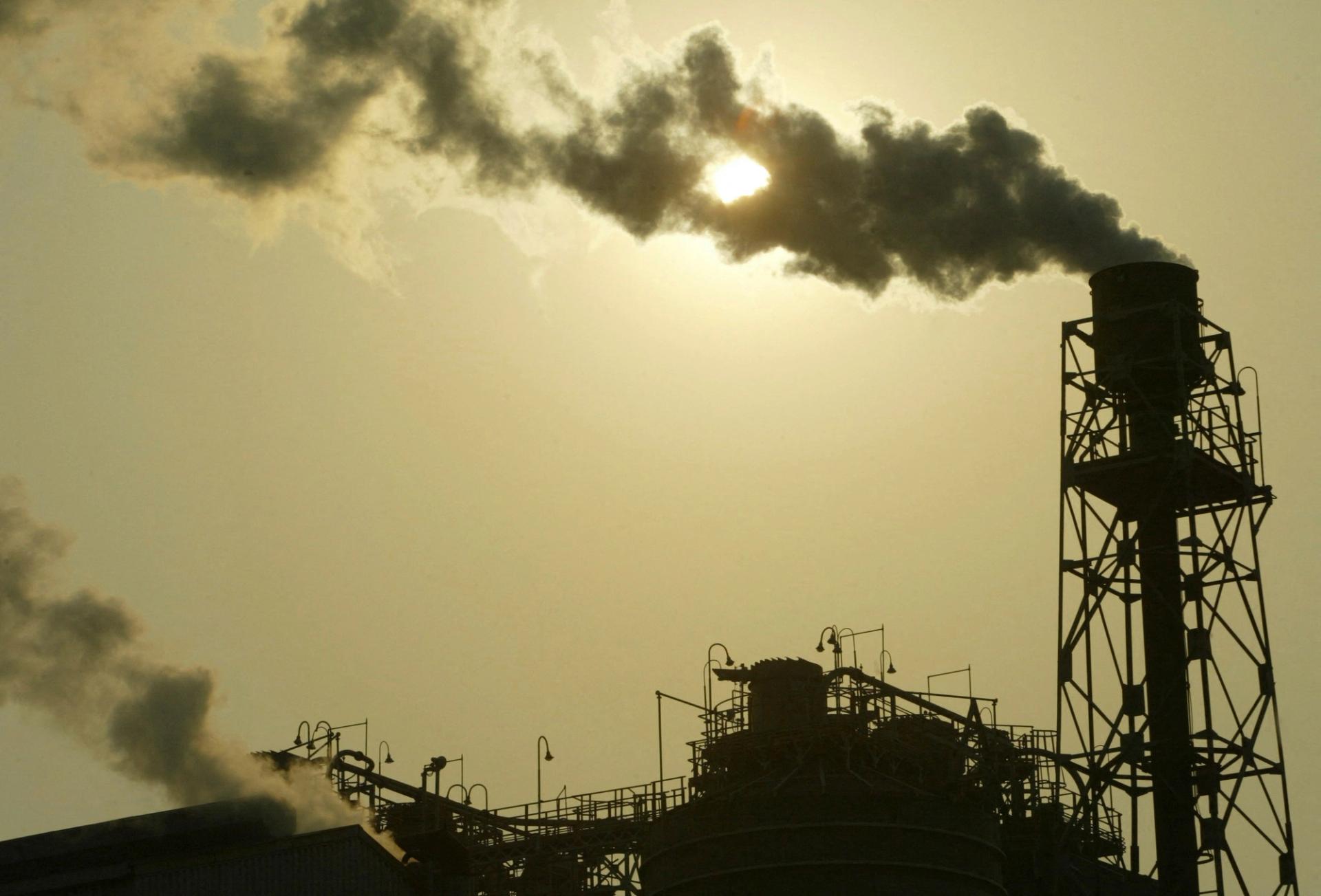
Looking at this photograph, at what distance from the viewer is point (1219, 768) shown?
45.1 meters

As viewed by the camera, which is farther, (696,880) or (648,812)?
(648,812)

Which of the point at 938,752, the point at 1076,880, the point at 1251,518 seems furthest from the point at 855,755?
the point at 1251,518

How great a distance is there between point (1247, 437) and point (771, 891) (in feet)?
49.8

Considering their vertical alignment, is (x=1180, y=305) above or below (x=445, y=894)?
above

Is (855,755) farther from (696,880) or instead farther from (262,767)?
(262,767)

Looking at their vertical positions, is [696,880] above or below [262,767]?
below

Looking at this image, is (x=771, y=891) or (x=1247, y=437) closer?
(x=771, y=891)

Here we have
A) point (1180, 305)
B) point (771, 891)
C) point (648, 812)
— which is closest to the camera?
point (771, 891)

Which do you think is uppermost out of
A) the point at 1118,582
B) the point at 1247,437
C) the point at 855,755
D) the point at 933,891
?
the point at 1247,437

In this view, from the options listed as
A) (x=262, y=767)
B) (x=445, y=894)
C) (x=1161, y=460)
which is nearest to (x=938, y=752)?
(x=1161, y=460)

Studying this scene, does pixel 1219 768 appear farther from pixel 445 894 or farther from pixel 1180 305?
pixel 445 894

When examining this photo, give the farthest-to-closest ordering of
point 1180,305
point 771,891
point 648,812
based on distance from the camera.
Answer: point 648,812
point 1180,305
point 771,891

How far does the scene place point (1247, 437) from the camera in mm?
47719

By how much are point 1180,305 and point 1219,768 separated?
34.3 ft
